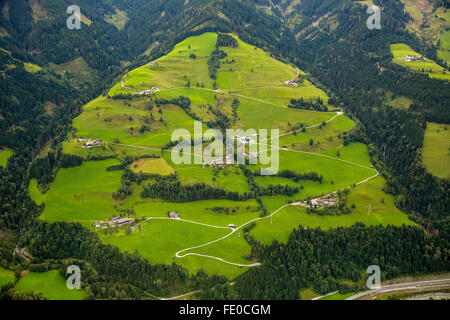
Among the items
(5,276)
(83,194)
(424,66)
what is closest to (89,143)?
(83,194)

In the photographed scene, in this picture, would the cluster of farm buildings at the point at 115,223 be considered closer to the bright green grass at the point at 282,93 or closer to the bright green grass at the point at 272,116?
the bright green grass at the point at 272,116

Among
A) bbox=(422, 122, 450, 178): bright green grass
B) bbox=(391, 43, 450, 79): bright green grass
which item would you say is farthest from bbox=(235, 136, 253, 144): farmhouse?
bbox=(391, 43, 450, 79): bright green grass

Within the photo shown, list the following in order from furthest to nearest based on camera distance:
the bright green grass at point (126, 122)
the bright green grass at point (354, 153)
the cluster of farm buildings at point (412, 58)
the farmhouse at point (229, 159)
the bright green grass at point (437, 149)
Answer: the cluster of farm buildings at point (412, 58) < the bright green grass at point (126, 122) < the bright green grass at point (354, 153) < the farmhouse at point (229, 159) < the bright green grass at point (437, 149)

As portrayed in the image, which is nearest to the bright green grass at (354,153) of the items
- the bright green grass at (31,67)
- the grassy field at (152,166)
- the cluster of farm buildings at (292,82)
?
the cluster of farm buildings at (292,82)

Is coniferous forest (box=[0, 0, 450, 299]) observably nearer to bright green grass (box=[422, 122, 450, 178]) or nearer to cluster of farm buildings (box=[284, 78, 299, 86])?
bright green grass (box=[422, 122, 450, 178])
